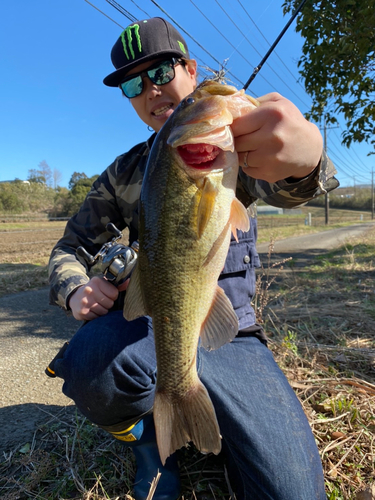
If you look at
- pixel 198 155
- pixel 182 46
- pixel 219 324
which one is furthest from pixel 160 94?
pixel 219 324

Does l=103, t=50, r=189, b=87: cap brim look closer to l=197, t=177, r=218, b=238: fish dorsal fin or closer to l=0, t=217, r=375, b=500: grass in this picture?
l=197, t=177, r=218, b=238: fish dorsal fin

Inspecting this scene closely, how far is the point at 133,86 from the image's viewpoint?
240 cm

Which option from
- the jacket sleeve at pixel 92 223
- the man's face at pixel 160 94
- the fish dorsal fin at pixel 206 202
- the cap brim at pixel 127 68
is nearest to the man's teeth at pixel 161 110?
the man's face at pixel 160 94

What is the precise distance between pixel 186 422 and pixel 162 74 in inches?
86.9

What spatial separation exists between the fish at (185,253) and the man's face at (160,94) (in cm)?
102

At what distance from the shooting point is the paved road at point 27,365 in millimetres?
2428

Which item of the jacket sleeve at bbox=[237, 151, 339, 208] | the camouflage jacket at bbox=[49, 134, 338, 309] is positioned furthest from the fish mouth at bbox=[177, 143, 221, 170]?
the camouflage jacket at bbox=[49, 134, 338, 309]

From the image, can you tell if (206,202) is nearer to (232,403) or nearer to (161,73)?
(232,403)

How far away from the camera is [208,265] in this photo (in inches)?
56.9

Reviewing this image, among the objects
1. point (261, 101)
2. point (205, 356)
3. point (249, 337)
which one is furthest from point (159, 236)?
point (249, 337)

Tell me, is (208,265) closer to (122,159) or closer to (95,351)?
(95,351)

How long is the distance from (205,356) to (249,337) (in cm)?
39

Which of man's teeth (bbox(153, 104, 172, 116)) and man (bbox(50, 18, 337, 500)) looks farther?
man's teeth (bbox(153, 104, 172, 116))

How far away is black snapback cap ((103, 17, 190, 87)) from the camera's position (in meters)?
2.29
